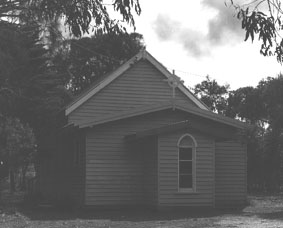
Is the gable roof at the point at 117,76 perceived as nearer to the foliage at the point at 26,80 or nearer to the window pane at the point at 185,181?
the foliage at the point at 26,80

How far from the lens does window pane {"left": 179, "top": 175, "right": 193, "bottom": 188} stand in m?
22.6

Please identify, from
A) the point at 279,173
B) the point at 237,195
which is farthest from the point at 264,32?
the point at 279,173

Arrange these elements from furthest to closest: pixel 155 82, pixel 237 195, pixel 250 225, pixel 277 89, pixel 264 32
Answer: pixel 277 89, pixel 155 82, pixel 237 195, pixel 250 225, pixel 264 32

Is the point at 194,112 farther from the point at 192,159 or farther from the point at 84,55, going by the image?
the point at 84,55

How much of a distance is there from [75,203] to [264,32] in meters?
17.0

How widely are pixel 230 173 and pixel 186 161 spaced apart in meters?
3.67

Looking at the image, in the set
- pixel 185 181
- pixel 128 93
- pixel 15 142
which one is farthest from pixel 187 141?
pixel 15 142

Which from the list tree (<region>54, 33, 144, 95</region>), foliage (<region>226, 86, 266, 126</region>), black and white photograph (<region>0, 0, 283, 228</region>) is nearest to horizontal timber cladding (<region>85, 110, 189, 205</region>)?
black and white photograph (<region>0, 0, 283, 228</region>)

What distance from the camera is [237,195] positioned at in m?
25.7

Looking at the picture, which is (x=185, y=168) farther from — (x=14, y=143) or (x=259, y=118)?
(x=259, y=118)

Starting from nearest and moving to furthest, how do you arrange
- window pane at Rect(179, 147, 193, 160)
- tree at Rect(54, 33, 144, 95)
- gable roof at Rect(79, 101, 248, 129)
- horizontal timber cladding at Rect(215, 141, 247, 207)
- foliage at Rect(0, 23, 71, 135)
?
foliage at Rect(0, 23, 71, 135)
window pane at Rect(179, 147, 193, 160)
gable roof at Rect(79, 101, 248, 129)
horizontal timber cladding at Rect(215, 141, 247, 207)
tree at Rect(54, 33, 144, 95)

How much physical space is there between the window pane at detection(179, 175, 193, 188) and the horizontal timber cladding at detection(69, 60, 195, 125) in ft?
17.1

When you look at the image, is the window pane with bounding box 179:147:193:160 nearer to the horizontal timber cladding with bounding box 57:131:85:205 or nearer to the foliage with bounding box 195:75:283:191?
the horizontal timber cladding with bounding box 57:131:85:205

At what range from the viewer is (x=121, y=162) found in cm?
2405
